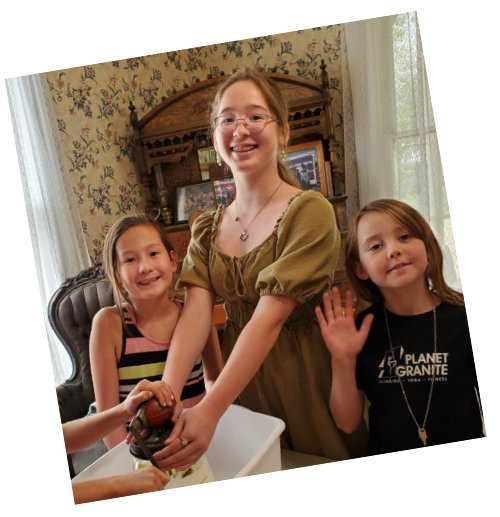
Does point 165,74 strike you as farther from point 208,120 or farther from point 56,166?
point 56,166

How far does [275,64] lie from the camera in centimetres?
94

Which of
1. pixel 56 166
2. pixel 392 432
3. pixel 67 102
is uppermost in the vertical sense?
pixel 67 102

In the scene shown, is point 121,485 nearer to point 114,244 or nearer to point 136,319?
point 136,319

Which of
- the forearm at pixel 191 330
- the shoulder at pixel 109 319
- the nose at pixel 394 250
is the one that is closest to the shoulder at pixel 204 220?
the forearm at pixel 191 330

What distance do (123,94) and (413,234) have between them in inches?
24.5

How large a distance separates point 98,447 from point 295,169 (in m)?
0.64

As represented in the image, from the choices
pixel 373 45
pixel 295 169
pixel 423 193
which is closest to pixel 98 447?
pixel 295 169

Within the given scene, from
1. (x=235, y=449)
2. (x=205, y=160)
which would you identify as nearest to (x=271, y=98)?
(x=205, y=160)

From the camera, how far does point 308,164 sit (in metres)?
0.93

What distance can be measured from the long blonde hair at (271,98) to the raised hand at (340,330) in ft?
0.78

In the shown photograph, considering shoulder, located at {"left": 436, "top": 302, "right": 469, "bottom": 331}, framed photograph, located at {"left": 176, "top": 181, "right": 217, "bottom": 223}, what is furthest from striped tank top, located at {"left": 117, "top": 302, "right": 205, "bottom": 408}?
shoulder, located at {"left": 436, "top": 302, "right": 469, "bottom": 331}

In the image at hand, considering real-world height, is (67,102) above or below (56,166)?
above

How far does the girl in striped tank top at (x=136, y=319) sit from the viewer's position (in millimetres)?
921

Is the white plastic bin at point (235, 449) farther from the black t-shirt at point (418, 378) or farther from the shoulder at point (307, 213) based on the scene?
the shoulder at point (307, 213)
